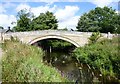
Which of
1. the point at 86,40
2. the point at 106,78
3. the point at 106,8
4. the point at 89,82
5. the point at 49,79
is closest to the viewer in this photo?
the point at 49,79

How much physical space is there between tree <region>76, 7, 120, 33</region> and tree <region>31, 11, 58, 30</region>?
3.50 meters

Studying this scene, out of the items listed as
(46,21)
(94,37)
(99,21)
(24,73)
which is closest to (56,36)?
(94,37)

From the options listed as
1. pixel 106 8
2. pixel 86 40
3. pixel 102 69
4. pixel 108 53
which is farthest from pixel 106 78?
pixel 106 8

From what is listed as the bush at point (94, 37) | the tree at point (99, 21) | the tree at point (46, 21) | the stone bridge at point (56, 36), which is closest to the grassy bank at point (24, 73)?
the bush at point (94, 37)

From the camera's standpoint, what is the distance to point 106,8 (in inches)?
1367

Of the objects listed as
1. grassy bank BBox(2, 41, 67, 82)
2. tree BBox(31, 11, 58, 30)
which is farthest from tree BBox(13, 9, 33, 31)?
grassy bank BBox(2, 41, 67, 82)

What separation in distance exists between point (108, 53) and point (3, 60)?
6721mm

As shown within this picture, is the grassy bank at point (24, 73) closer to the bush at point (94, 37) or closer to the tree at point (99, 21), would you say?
the bush at point (94, 37)

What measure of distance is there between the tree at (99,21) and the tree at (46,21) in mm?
3496

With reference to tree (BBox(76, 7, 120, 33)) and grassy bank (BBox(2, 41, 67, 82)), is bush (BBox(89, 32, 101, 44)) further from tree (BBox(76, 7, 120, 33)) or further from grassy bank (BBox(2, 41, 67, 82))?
grassy bank (BBox(2, 41, 67, 82))

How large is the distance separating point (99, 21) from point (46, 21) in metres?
6.04

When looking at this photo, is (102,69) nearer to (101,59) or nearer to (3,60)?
(101,59)

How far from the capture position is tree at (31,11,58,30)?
3438cm

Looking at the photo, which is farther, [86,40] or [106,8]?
[106,8]
